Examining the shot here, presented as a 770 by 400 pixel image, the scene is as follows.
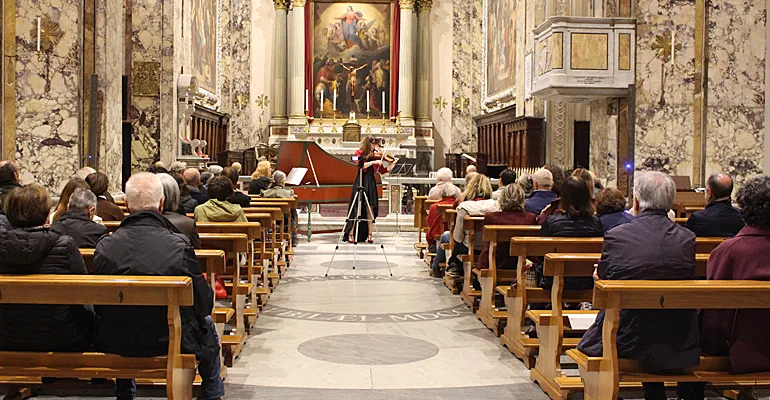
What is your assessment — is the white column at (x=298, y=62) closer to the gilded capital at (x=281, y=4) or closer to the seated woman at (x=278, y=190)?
the gilded capital at (x=281, y=4)

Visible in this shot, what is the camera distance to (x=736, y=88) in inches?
480

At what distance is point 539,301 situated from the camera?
6.00 metres

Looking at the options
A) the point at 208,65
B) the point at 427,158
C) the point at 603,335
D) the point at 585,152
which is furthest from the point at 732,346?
the point at 427,158

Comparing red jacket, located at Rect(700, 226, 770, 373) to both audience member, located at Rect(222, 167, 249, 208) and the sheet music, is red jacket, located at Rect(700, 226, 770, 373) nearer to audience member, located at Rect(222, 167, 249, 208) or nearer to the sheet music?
audience member, located at Rect(222, 167, 249, 208)

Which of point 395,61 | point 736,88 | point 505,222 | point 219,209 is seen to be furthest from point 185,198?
point 395,61

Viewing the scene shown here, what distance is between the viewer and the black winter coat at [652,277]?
4043 millimetres

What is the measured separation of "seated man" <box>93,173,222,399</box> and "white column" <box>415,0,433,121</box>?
21.1 meters

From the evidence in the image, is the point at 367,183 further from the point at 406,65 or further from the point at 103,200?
the point at 406,65

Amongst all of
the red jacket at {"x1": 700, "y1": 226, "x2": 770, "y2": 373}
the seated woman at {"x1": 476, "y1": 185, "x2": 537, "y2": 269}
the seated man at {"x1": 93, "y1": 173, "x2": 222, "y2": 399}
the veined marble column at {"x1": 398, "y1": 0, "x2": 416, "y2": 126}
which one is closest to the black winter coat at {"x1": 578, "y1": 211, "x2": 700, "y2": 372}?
the red jacket at {"x1": 700, "y1": 226, "x2": 770, "y2": 373}

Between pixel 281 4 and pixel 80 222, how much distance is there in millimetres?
20396

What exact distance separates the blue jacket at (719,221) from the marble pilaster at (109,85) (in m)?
7.85

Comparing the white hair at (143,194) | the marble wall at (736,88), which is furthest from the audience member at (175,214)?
the marble wall at (736,88)

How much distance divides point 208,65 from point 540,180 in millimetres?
15119

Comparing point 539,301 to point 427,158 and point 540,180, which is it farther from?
point 427,158
